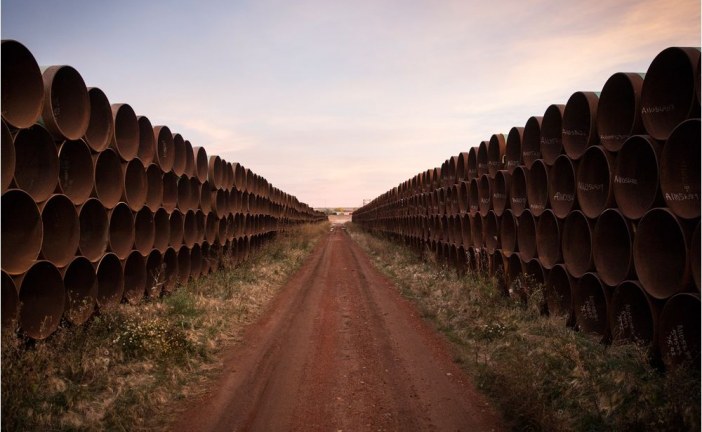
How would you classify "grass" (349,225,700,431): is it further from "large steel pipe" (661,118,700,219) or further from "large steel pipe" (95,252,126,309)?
"large steel pipe" (95,252,126,309)

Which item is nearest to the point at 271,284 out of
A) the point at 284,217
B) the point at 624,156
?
the point at 624,156

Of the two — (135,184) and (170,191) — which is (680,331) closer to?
(135,184)

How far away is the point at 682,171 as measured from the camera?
4.64 m

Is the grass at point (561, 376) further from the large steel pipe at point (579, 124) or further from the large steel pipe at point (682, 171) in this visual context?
the large steel pipe at point (579, 124)

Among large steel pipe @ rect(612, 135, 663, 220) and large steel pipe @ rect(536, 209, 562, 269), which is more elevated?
large steel pipe @ rect(612, 135, 663, 220)

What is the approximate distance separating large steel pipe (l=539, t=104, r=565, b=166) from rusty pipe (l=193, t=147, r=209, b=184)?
7709 millimetres

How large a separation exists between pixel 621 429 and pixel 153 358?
4.95m

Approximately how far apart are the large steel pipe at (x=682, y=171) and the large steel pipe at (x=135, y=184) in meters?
7.27

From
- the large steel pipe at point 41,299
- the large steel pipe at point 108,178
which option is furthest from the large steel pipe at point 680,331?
the large steel pipe at point 108,178

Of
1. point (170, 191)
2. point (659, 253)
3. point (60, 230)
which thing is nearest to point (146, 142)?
point (170, 191)

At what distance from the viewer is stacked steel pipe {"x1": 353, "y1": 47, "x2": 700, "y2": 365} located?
15.1ft

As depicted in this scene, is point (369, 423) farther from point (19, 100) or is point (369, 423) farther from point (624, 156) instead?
point (19, 100)

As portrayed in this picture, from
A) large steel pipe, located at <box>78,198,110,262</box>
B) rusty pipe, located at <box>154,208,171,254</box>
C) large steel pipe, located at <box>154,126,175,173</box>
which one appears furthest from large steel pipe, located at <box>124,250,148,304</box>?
large steel pipe, located at <box>154,126,175,173</box>

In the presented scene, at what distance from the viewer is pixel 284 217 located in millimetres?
29453
